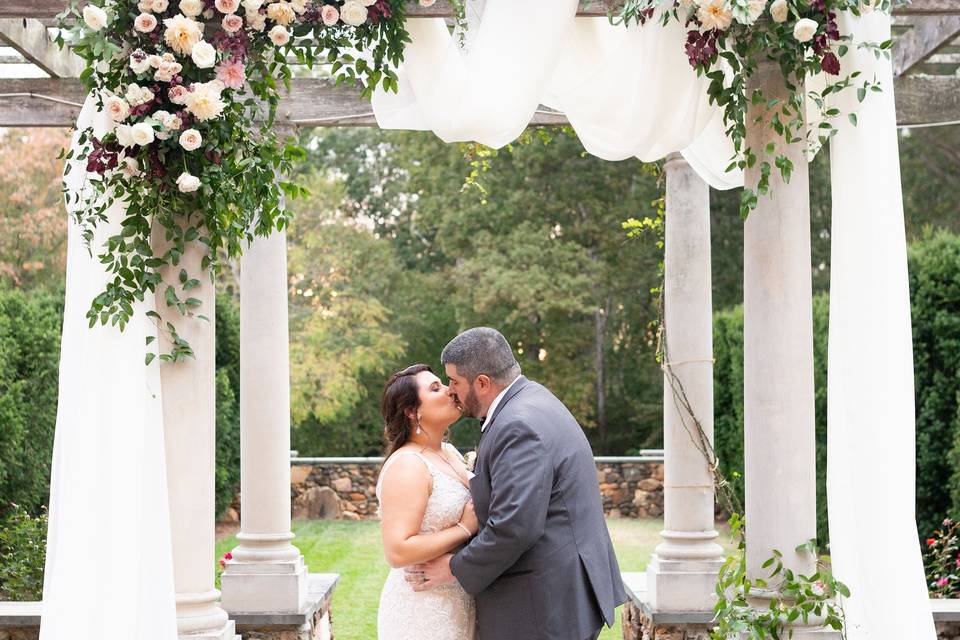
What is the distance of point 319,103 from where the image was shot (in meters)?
6.36

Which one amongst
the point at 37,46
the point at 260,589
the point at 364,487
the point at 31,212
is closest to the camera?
the point at 37,46

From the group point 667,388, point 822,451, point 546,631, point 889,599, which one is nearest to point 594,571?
point 546,631

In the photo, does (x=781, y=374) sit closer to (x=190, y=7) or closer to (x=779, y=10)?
(x=779, y=10)

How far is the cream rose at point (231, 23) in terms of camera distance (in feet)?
11.3

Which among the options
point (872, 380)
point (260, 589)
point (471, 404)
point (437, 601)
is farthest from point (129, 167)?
point (260, 589)

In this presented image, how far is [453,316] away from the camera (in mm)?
20750

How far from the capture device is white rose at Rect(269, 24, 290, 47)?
3.49 m

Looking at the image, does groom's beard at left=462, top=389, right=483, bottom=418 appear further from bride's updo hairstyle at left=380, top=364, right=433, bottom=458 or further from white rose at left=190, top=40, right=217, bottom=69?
white rose at left=190, top=40, right=217, bottom=69

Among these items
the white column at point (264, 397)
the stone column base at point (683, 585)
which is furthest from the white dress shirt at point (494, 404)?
the white column at point (264, 397)

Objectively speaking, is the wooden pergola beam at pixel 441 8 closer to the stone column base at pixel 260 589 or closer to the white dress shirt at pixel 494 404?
the white dress shirt at pixel 494 404

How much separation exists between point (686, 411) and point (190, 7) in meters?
3.92

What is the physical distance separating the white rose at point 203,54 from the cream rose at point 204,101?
80 millimetres

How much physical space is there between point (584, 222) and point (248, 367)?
13.6m

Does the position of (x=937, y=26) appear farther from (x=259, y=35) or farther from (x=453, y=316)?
(x=453, y=316)
